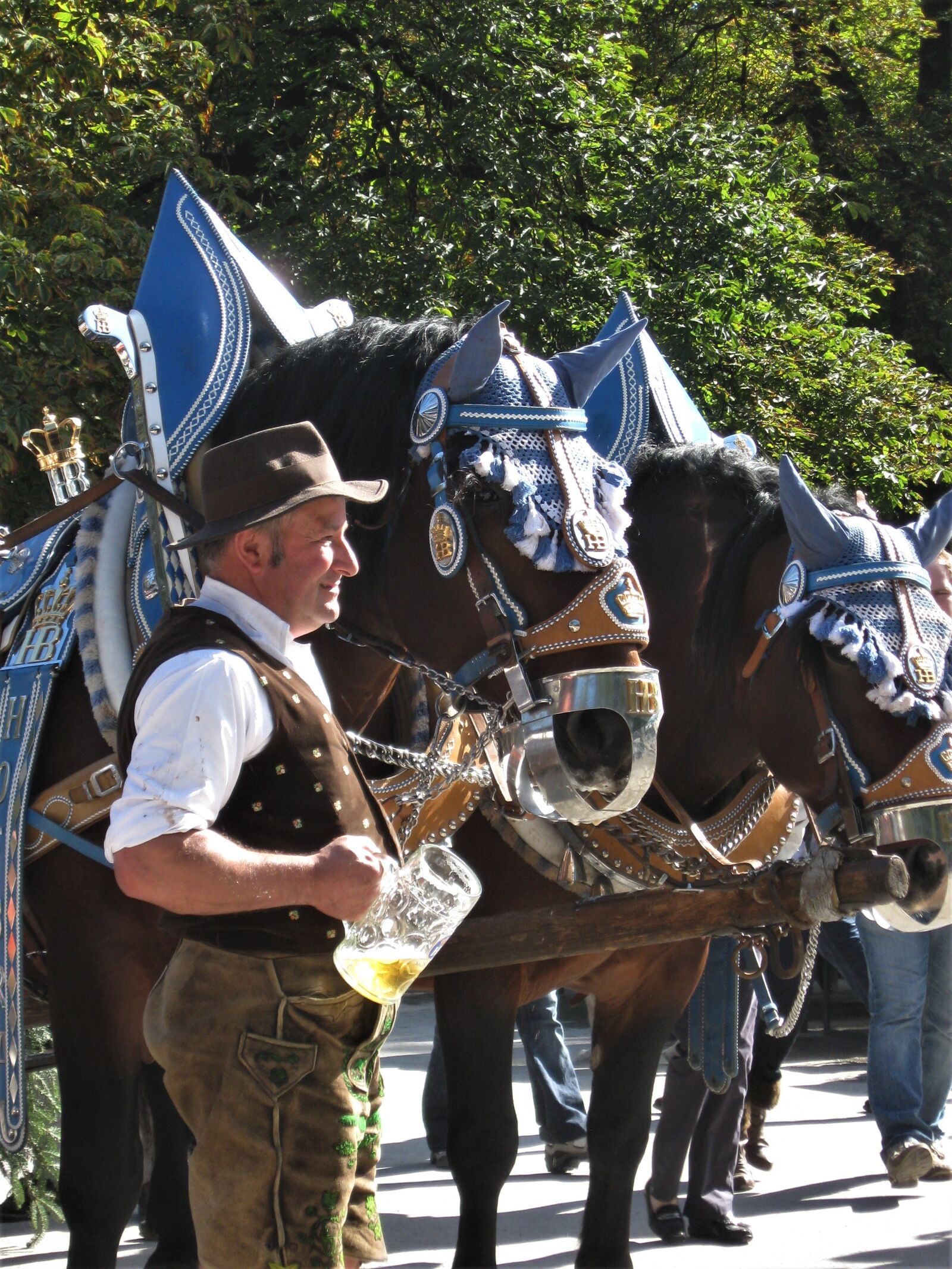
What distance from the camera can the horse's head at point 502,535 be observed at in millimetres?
2848

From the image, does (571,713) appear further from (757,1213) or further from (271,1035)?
(757,1213)

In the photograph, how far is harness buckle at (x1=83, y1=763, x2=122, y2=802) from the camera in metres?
3.09

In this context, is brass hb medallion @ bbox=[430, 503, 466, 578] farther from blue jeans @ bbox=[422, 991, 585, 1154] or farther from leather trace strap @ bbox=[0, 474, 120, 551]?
blue jeans @ bbox=[422, 991, 585, 1154]

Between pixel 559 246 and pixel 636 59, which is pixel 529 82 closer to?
pixel 559 246

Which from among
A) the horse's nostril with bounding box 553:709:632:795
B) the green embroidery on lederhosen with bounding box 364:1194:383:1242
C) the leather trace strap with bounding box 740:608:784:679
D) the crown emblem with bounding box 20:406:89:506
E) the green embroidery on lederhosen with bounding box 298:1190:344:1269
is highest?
the crown emblem with bounding box 20:406:89:506

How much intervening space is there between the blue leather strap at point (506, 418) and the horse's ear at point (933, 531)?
4.49 ft

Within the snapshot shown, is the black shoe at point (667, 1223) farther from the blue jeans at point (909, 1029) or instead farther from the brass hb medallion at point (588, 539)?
the brass hb medallion at point (588, 539)

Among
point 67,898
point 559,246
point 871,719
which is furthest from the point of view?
point 559,246

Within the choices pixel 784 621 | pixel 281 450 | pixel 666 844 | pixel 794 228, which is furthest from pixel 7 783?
pixel 794 228

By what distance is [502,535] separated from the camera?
3.03 metres

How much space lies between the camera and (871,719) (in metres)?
3.66

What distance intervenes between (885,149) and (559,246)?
688 cm

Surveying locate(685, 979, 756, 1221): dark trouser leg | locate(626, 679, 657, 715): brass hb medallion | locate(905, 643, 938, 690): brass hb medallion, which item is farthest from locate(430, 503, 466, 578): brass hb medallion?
locate(685, 979, 756, 1221): dark trouser leg

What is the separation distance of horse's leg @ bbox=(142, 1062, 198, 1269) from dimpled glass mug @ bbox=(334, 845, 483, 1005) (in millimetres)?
1484
